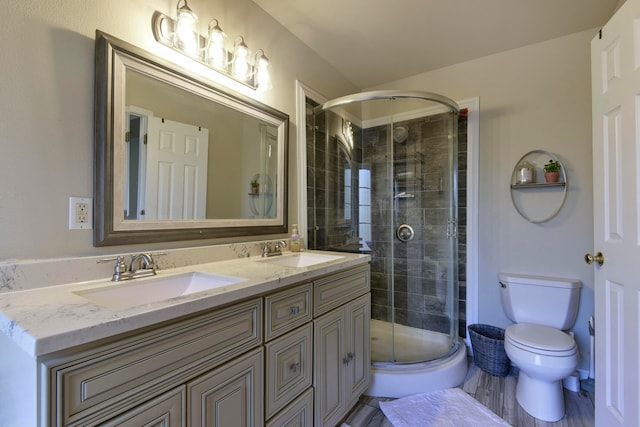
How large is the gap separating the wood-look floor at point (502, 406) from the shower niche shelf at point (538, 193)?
1.14 m

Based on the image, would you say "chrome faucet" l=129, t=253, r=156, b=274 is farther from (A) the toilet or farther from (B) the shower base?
(A) the toilet

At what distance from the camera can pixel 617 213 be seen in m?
1.23

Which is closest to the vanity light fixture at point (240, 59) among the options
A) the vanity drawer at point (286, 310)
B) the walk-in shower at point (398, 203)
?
the walk-in shower at point (398, 203)

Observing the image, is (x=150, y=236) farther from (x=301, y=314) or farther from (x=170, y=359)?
(x=301, y=314)

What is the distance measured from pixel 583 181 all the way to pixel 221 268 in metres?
2.36

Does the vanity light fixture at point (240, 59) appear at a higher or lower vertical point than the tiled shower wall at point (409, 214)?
higher

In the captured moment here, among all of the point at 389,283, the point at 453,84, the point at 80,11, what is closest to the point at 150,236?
the point at 80,11

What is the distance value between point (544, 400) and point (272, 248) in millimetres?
1782

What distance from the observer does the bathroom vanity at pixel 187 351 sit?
62 cm

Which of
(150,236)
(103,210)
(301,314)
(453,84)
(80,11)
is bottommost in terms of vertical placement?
(301,314)

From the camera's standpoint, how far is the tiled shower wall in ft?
7.89

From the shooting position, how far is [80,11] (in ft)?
3.47

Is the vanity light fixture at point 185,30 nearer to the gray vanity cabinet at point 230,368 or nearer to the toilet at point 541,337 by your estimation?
the gray vanity cabinet at point 230,368

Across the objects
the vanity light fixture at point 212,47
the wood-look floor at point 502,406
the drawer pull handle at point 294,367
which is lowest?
the wood-look floor at point 502,406
